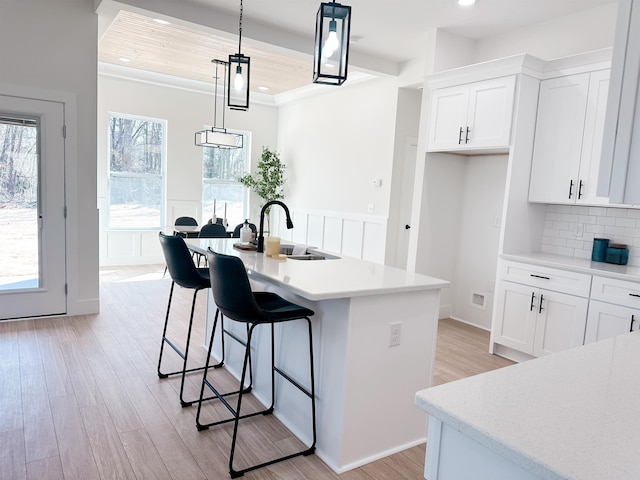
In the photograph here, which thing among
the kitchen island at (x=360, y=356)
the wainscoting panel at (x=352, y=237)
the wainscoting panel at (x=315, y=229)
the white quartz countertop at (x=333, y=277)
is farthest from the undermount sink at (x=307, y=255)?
the wainscoting panel at (x=315, y=229)

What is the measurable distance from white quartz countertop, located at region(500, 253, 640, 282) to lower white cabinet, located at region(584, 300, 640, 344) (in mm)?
220

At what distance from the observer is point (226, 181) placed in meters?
8.33

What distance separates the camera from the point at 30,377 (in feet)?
9.96

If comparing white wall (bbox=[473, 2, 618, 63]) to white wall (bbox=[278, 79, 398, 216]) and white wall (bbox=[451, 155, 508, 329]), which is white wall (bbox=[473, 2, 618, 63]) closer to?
white wall (bbox=[451, 155, 508, 329])

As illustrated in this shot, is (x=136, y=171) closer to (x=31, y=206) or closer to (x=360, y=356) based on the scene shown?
(x=31, y=206)

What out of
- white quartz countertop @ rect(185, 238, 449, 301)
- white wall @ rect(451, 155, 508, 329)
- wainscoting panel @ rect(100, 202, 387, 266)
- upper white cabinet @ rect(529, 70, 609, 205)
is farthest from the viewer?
wainscoting panel @ rect(100, 202, 387, 266)

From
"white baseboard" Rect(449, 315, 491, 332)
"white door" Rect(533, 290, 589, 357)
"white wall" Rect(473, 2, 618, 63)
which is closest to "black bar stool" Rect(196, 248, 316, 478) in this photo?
"white door" Rect(533, 290, 589, 357)

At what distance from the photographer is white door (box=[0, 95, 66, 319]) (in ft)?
13.3

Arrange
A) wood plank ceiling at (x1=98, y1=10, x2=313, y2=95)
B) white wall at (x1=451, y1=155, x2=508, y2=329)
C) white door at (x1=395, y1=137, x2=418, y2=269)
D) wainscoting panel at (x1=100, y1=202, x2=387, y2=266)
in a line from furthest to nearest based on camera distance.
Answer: wainscoting panel at (x1=100, y1=202, x2=387, y2=266), white door at (x1=395, y1=137, x2=418, y2=269), wood plank ceiling at (x1=98, y1=10, x2=313, y2=95), white wall at (x1=451, y1=155, x2=508, y2=329)

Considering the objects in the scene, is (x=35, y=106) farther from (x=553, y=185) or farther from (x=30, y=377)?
(x=553, y=185)

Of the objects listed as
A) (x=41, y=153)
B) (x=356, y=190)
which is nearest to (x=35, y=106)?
(x=41, y=153)

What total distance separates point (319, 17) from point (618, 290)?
274 centimetres

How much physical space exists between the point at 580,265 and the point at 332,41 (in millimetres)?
2581

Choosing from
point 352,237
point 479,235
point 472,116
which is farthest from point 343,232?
point 472,116
